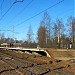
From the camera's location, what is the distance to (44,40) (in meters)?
89.2

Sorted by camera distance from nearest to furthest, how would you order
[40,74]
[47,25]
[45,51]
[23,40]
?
1. [40,74]
2. [45,51]
3. [47,25]
4. [23,40]

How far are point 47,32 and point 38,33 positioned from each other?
20.9 ft

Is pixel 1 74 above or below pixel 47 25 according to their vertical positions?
below

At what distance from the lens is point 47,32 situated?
86.5 metres

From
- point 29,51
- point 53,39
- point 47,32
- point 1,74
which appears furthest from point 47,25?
point 1,74

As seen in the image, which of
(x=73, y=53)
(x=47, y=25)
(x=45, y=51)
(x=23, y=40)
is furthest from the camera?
(x=23, y=40)

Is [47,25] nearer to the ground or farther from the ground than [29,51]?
farther from the ground

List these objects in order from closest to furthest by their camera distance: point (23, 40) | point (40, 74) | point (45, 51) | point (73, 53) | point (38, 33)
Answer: point (40, 74) < point (45, 51) < point (73, 53) < point (38, 33) < point (23, 40)

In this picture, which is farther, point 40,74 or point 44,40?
point 44,40

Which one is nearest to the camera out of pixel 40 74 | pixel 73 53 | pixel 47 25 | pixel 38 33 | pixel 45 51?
pixel 40 74

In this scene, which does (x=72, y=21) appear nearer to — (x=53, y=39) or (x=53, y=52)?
(x=53, y=39)

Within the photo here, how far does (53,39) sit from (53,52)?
48.3 m

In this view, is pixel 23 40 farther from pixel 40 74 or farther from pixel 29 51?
pixel 40 74

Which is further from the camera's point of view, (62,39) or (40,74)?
(62,39)
